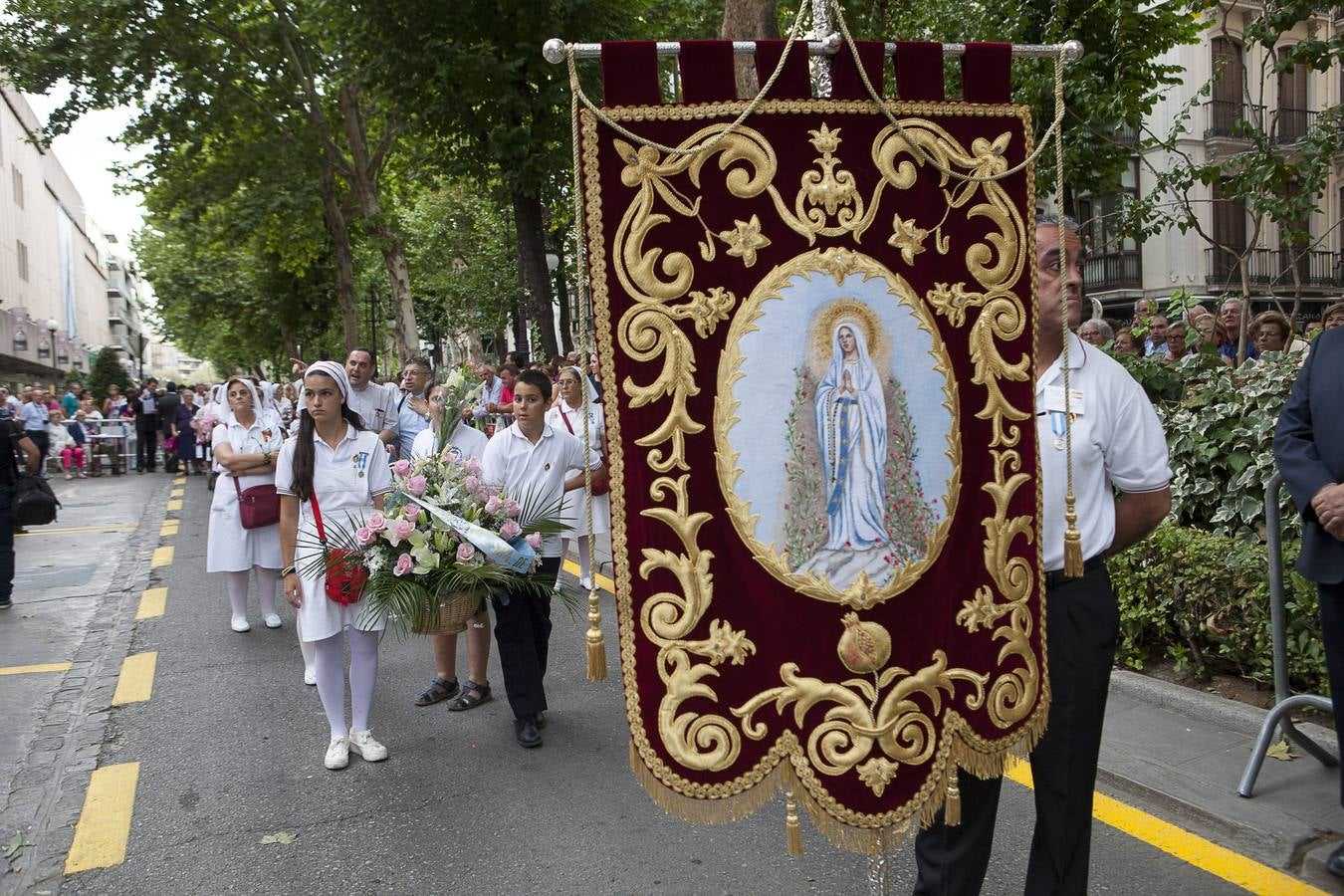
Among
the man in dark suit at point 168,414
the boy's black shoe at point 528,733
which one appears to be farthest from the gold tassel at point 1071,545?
the man in dark suit at point 168,414

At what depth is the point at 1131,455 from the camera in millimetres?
2895

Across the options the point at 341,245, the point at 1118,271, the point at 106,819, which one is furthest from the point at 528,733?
the point at 1118,271

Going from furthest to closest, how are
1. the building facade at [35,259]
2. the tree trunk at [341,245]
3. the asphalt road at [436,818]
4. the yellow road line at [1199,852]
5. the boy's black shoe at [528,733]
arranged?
1. the building facade at [35,259]
2. the tree trunk at [341,245]
3. the boy's black shoe at [528,733]
4. the asphalt road at [436,818]
5. the yellow road line at [1199,852]

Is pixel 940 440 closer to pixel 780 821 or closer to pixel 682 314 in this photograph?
pixel 682 314

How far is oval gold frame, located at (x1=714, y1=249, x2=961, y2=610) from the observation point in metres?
2.48

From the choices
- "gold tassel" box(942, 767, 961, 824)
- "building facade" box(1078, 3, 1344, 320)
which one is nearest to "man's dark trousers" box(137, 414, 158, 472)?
"building facade" box(1078, 3, 1344, 320)

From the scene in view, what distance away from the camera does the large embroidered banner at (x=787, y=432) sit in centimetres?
246

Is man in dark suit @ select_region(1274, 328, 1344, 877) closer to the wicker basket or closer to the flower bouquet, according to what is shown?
the flower bouquet

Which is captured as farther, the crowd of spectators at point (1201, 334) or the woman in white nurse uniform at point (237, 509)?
the crowd of spectators at point (1201, 334)

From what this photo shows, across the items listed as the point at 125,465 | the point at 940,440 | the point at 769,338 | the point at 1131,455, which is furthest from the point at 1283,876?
the point at 125,465

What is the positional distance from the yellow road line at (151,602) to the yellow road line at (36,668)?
130 centimetres

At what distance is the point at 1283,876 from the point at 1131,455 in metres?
1.93

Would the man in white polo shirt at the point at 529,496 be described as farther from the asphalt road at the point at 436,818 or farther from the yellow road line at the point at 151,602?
the yellow road line at the point at 151,602

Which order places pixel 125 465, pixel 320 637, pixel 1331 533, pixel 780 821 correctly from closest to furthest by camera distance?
pixel 1331 533
pixel 780 821
pixel 320 637
pixel 125 465
